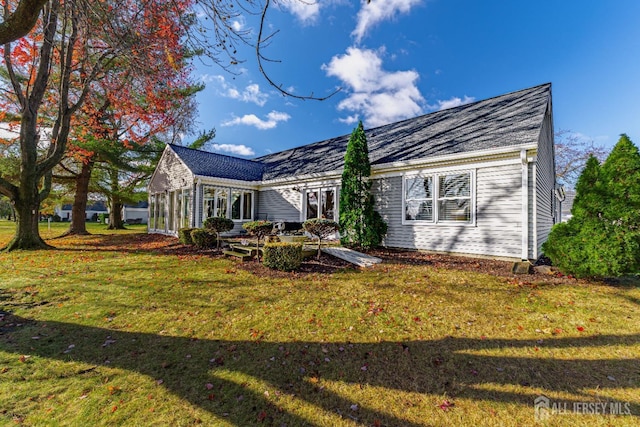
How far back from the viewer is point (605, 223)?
531 centimetres

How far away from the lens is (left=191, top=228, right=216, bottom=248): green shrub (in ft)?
33.8

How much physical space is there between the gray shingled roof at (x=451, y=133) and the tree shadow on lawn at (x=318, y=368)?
6340 mm

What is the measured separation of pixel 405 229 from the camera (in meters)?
9.57

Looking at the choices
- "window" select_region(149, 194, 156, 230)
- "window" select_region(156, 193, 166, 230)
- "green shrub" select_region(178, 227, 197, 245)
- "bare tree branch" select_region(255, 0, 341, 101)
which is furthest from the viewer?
"window" select_region(149, 194, 156, 230)

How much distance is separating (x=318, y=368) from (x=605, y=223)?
21.3 feet

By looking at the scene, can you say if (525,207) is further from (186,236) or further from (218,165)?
(218,165)

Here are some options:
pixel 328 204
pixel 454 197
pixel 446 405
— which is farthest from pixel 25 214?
pixel 454 197

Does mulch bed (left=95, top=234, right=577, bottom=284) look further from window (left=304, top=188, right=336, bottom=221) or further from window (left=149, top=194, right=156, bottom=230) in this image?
window (left=149, top=194, right=156, bottom=230)

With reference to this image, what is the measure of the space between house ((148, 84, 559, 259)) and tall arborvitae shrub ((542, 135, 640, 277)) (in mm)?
1470

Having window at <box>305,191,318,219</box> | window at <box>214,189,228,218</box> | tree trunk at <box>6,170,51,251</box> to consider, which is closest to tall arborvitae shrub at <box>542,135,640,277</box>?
window at <box>305,191,318,219</box>

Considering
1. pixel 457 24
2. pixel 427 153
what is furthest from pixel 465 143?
pixel 457 24

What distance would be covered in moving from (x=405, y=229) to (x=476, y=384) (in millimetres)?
7185

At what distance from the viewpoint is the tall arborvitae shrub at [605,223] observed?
16.4 ft

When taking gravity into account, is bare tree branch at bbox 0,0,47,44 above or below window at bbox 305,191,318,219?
above
